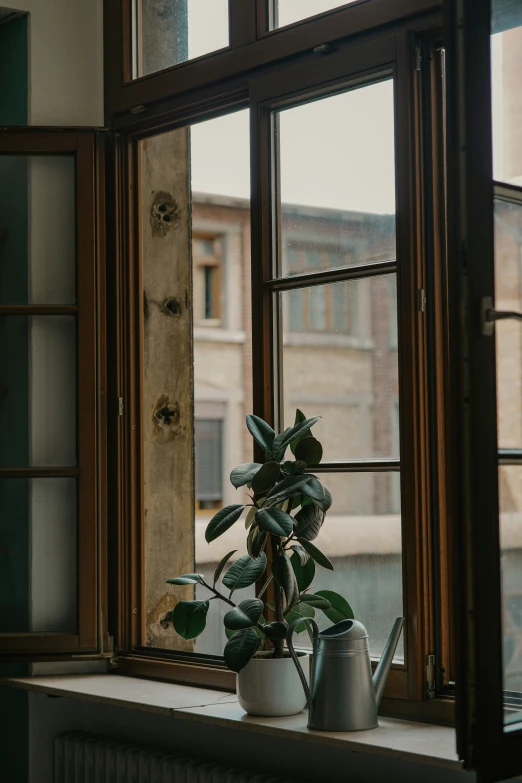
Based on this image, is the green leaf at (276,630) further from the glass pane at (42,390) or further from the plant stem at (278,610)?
the glass pane at (42,390)

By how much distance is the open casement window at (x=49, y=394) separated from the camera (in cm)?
309

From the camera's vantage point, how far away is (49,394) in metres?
3.21

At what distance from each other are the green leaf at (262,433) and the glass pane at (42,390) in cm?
87

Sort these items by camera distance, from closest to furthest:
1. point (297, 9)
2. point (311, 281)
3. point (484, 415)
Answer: point (484, 415), point (311, 281), point (297, 9)

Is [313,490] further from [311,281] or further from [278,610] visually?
[311,281]

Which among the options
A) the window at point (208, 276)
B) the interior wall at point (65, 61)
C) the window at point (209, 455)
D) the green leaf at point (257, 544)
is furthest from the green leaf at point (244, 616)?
the window at point (208, 276)

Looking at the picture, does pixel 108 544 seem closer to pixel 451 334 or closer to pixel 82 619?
pixel 82 619

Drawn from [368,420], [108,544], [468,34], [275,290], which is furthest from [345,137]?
[368,420]

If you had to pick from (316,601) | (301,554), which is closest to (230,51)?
(301,554)

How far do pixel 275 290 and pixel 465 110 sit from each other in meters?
0.94

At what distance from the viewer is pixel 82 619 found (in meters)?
3.06

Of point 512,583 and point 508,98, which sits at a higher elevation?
point 508,98

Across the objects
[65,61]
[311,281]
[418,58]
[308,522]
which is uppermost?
[65,61]

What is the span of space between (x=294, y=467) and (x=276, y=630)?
0.39m
